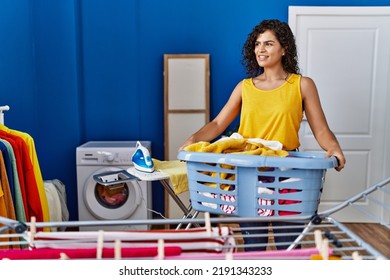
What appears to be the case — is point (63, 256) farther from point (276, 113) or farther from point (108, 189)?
point (108, 189)

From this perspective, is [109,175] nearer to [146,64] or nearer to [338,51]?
[146,64]

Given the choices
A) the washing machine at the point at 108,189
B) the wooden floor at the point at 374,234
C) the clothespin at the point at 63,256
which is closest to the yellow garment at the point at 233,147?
the clothespin at the point at 63,256

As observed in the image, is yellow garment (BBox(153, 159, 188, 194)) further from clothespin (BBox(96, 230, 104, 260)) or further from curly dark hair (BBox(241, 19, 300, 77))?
clothespin (BBox(96, 230, 104, 260))

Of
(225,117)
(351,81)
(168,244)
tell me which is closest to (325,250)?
(168,244)

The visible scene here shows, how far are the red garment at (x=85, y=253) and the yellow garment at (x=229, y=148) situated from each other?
0.54 m

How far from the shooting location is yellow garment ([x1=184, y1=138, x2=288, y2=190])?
58.6 inches

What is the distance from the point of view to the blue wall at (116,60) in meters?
4.23

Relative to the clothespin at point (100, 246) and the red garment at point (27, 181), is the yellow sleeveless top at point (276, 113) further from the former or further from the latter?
the red garment at point (27, 181)

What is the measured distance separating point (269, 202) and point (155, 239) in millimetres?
530

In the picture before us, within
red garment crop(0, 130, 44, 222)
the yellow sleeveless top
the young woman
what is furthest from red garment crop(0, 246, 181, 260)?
red garment crop(0, 130, 44, 222)

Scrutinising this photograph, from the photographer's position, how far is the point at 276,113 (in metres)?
1.79

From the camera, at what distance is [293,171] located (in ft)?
4.58

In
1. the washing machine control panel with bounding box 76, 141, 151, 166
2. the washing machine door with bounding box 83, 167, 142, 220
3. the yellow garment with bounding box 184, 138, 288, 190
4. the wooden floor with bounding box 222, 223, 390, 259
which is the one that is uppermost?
the yellow garment with bounding box 184, 138, 288, 190
